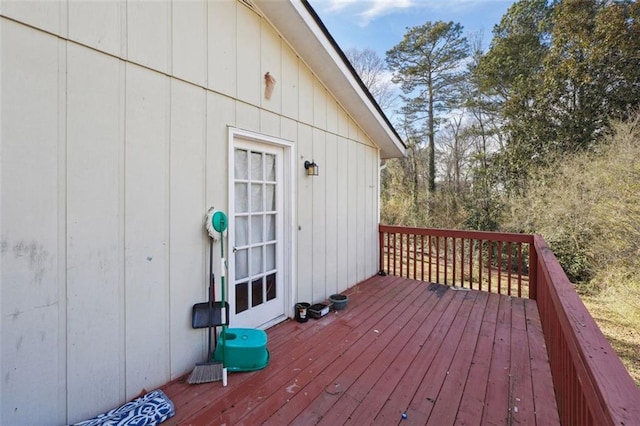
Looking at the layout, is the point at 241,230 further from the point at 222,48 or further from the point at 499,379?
the point at 499,379

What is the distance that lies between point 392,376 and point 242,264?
5.45 ft

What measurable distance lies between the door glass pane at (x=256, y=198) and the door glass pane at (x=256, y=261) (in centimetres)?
42

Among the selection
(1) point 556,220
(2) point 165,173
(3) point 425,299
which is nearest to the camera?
(2) point 165,173

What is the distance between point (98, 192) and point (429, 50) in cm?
1370

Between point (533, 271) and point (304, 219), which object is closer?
point (304, 219)

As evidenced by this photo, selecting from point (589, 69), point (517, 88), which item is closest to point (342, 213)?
point (517, 88)

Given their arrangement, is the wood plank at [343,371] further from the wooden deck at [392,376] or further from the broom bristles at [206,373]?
the broom bristles at [206,373]

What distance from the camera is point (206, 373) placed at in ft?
7.36

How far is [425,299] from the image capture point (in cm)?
409

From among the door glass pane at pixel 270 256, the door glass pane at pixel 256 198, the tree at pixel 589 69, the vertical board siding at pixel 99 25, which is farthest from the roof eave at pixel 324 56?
the tree at pixel 589 69

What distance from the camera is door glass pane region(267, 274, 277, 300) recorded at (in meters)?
3.22

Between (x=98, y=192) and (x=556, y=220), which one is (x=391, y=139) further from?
(x=556, y=220)

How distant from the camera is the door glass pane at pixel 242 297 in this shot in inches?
112

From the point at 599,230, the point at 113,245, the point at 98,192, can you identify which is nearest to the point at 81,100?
the point at 98,192
